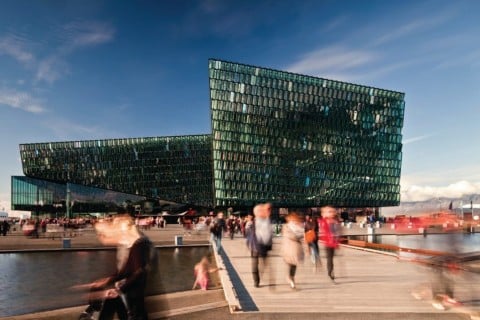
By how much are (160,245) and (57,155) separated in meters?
78.1

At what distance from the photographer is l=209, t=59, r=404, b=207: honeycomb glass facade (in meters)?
87.2

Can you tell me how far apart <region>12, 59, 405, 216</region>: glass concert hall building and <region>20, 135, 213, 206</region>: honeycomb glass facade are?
0.21 m

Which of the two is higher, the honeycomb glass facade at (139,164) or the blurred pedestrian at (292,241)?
the honeycomb glass facade at (139,164)

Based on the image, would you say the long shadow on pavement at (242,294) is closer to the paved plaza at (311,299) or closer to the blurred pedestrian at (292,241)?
the paved plaza at (311,299)

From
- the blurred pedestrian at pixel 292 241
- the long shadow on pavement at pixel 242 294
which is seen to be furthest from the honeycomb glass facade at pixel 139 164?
the blurred pedestrian at pixel 292 241

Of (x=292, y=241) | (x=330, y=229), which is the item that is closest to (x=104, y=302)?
(x=292, y=241)

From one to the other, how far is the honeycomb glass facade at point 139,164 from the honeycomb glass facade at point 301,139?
11778 millimetres

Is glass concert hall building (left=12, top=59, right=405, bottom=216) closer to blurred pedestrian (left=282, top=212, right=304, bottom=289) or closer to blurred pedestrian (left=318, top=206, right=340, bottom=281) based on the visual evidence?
blurred pedestrian (left=318, top=206, right=340, bottom=281)

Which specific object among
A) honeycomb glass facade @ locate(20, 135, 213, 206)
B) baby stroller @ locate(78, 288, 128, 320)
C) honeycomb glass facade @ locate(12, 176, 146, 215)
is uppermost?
honeycomb glass facade @ locate(20, 135, 213, 206)

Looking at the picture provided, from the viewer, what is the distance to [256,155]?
89062 millimetres

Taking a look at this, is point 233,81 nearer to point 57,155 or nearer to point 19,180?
point 57,155

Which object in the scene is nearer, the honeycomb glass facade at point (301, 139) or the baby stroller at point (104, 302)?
the baby stroller at point (104, 302)

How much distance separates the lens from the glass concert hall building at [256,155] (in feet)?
288

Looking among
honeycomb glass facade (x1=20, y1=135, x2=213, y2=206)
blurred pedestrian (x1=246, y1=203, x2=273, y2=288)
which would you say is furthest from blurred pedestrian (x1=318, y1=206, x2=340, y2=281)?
honeycomb glass facade (x1=20, y1=135, x2=213, y2=206)
